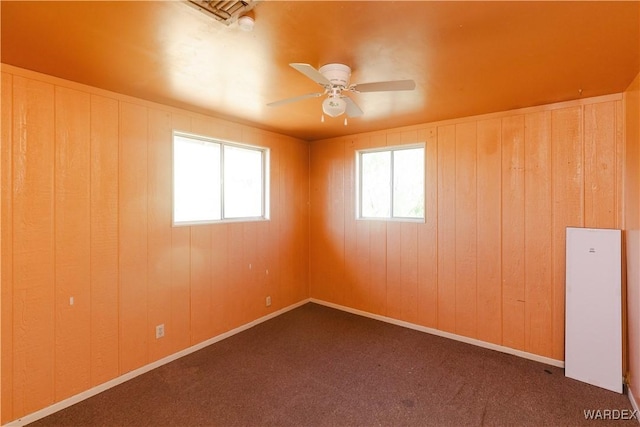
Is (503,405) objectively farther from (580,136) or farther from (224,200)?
(224,200)

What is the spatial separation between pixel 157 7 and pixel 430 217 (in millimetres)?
3224

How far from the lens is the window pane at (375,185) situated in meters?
4.17

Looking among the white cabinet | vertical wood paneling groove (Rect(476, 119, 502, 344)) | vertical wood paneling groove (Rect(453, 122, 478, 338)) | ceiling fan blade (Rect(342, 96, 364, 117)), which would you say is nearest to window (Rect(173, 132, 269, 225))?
ceiling fan blade (Rect(342, 96, 364, 117))

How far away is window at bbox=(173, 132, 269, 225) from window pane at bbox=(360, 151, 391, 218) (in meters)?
1.35

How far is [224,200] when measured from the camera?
3.71 m

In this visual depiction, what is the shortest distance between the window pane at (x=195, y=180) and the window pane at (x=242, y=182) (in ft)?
0.50

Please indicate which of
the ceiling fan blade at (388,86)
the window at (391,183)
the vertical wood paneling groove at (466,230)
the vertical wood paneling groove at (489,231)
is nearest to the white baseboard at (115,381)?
the window at (391,183)

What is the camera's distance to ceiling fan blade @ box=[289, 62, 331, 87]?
168 centimetres

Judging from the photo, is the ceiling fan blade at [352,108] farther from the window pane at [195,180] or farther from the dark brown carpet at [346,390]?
the dark brown carpet at [346,390]

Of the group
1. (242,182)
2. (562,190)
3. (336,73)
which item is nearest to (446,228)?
(562,190)

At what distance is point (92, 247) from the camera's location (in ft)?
8.37

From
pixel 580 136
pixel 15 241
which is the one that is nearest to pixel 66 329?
pixel 15 241

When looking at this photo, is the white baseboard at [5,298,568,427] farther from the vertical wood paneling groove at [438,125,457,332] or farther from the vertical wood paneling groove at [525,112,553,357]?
the vertical wood paneling groove at [438,125,457,332]

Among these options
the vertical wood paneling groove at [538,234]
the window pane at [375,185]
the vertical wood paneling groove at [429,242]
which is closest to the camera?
the vertical wood paneling groove at [538,234]
